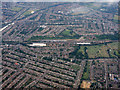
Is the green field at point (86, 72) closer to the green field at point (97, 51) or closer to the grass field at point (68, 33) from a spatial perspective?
the green field at point (97, 51)

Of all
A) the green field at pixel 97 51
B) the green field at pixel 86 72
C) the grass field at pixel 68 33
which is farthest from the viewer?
the grass field at pixel 68 33

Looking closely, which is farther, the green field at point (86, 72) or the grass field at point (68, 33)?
the grass field at point (68, 33)

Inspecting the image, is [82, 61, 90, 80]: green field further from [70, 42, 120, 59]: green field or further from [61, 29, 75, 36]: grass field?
[61, 29, 75, 36]: grass field

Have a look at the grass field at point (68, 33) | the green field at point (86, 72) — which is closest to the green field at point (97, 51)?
the green field at point (86, 72)

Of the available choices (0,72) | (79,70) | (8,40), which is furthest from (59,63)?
(8,40)

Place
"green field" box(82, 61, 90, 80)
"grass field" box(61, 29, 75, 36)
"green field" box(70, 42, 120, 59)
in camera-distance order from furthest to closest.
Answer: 1. "grass field" box(61, 29, 75, 36)
2. "green field" box(70, 42, 120, 59)
3. "green field" box(82, 61, 90, 80)

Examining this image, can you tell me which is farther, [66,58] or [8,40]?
[8,40]

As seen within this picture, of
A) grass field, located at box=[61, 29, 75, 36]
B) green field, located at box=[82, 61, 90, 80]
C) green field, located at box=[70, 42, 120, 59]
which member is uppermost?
grass field, located at box=[61, 29, 75, 36]

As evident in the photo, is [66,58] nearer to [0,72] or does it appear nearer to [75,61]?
[75,61]

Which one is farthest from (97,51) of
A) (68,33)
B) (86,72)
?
(68,33)

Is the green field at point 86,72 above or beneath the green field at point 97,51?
beneath

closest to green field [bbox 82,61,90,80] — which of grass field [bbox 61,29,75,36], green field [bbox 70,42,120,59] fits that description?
green field [bbox 70,42,120,59]
